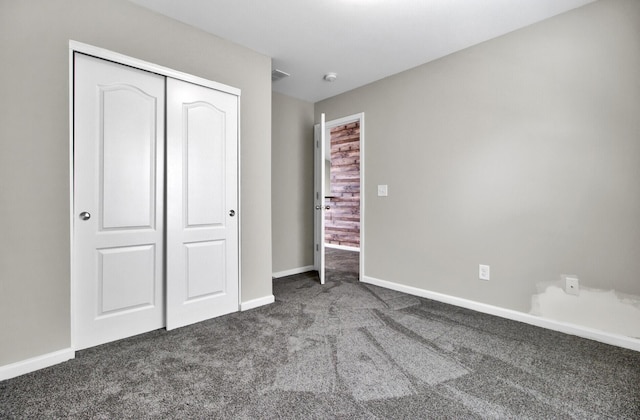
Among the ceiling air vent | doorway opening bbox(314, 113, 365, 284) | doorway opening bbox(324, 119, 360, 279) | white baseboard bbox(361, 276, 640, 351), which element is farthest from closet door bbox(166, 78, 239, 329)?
doorway opening bbox(324, 119, 360, 279)

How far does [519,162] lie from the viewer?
8.10 feet

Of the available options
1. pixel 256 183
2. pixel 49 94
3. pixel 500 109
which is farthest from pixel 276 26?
pixel 500 109

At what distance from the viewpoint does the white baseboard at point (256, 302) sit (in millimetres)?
2703

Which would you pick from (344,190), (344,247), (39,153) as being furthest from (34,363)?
(344,190)

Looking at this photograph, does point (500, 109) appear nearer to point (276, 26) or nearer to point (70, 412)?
point (276, 26)

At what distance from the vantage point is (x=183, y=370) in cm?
172

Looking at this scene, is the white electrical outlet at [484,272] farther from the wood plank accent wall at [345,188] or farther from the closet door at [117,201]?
the wood plank accent wall at [345,188]

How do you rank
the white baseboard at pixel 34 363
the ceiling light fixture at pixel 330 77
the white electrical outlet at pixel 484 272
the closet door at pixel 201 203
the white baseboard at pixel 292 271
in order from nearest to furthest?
the white baseboard at pixel 34 363 < the closet door at pixel 201 203 < the white electrical outlet at pixel 484 272 < the ceiling light fixture at pixel 330 77 < the white baseboard at pixel 292 271

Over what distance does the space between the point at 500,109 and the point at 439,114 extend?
1.83 feet

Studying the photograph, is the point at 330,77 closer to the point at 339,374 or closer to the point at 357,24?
the point at 357,24

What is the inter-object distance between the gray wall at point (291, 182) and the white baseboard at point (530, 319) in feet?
4.61

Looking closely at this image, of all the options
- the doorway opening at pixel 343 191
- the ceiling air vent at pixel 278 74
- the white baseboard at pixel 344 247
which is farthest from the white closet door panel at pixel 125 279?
the white baseboard at pixel 344 247

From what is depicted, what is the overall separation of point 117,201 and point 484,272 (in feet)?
10.1

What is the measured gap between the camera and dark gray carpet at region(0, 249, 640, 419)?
1400 mm
